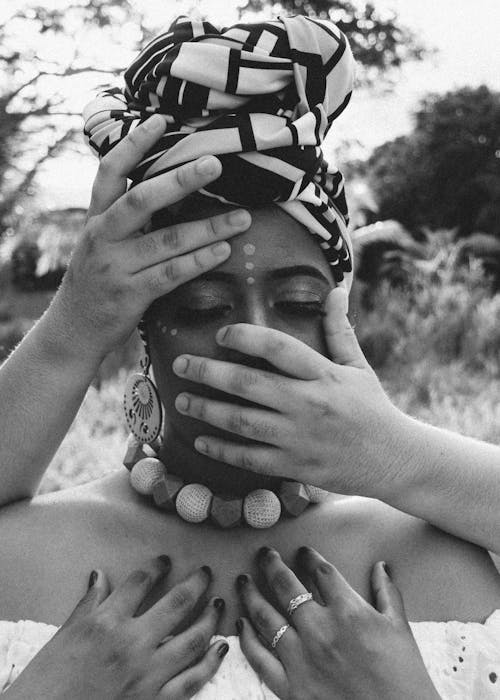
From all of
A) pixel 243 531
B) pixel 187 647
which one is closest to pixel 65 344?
pixel 243 531

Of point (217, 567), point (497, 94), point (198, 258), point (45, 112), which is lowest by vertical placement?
point (497, 94)

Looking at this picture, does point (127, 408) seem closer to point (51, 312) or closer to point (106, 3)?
point (51, 312)

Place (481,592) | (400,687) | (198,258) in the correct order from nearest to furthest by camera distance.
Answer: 1. (400,687)
2. (198,258)
3. (481,592)

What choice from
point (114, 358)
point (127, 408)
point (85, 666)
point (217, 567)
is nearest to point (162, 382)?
point (127, 408)

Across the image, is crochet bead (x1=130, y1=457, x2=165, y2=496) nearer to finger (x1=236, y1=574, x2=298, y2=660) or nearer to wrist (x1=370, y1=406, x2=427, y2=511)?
finger (x1=236, y1=574, x2=298, y2=660)

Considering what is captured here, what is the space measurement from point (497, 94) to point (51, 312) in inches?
773

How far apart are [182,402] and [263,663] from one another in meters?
0.62

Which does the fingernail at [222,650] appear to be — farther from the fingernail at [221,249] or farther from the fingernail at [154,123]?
the fingernail at [154,123]

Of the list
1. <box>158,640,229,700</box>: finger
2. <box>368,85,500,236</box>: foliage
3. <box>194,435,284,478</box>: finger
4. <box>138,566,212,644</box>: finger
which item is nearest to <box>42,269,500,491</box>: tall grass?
<box>194,435,284,478</box>: finger

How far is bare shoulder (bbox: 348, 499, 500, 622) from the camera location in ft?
5.62

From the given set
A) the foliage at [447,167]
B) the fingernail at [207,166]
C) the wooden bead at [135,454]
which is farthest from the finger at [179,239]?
the foliage at [447,167]

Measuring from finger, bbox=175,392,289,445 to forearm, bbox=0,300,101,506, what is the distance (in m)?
0.44

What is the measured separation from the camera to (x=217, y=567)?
5.88ft

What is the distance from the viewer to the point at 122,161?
167 centimetres
